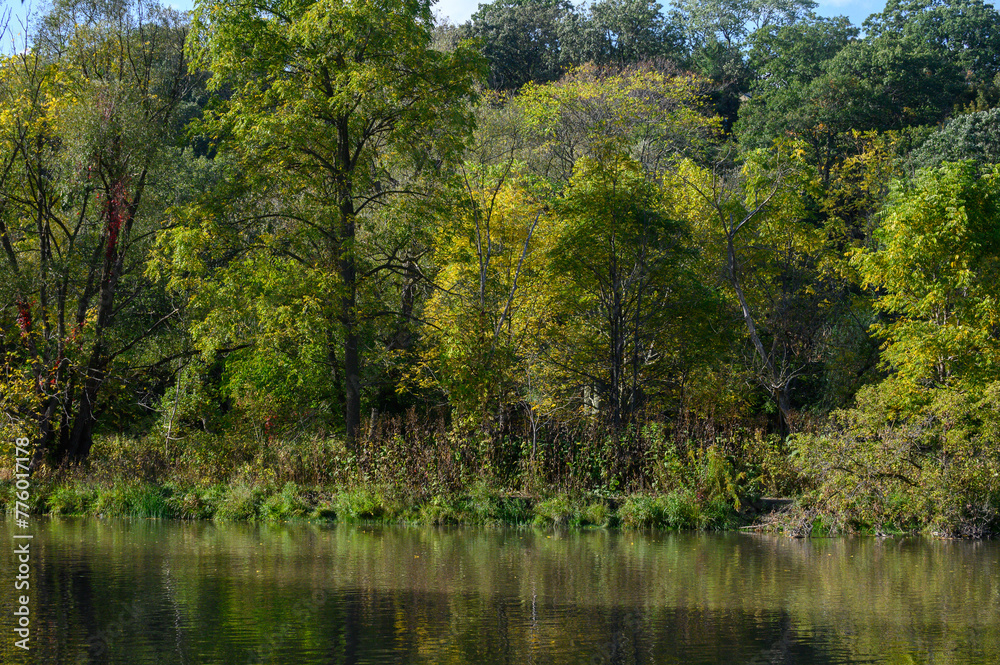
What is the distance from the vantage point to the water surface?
8164 mm

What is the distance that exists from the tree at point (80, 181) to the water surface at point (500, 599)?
7256mm

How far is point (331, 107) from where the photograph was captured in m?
21.7

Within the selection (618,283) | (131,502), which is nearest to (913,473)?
(618,283)

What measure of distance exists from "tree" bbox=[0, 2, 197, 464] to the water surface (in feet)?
23.8

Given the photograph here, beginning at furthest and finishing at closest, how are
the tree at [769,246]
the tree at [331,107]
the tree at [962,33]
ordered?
1. the tree at [962,33]
2. the tree at [769,246]
3. the tree at [331,107]

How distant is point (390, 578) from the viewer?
11.9 m

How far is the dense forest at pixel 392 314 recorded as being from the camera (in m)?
18.6

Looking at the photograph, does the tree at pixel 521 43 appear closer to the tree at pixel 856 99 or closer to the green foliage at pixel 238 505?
the tree at pixel 856 99

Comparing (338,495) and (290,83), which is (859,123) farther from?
(338,495)

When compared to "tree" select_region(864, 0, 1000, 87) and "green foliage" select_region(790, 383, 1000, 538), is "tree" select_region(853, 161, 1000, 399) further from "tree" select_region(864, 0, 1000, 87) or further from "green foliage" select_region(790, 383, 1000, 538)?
"tree" select_region(864, 0, 1000, 87)

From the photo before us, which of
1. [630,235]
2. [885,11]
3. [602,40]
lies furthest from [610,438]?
[885,11]

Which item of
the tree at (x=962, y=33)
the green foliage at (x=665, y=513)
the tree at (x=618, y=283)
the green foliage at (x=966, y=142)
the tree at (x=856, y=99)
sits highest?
the tree at (x=962, y=33)

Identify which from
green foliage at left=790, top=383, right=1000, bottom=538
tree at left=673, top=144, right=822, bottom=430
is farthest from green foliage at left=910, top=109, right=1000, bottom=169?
green foliage at left=790, top=383, right=1000, bottom=538

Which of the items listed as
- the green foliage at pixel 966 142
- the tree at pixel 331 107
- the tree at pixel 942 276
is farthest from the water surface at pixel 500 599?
the green foliage at pixel 966 142
